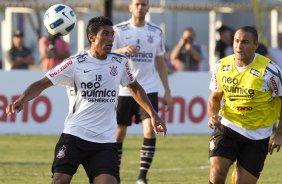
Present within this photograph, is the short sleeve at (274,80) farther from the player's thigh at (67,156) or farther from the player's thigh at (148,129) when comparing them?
the player's thigh at (148,129)

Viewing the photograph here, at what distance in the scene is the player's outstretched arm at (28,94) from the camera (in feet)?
30.8

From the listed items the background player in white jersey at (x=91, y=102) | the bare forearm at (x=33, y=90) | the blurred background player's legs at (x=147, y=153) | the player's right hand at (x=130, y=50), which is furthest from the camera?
the blurred background player's legs at (x=147, y=153)

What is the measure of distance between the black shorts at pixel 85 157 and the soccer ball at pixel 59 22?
1.74m

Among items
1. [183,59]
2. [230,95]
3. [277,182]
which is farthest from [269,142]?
[183,59]

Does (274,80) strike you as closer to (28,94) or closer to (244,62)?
(244,62)

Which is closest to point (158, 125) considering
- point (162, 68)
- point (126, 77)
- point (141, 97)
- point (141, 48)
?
point (141, 97)

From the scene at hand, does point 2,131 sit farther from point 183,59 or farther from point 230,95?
point 230,95

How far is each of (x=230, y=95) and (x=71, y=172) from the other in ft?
6.63

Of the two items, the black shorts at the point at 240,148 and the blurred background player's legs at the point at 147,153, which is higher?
the black shorts at the point at 240,148

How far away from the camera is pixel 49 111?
20.9m

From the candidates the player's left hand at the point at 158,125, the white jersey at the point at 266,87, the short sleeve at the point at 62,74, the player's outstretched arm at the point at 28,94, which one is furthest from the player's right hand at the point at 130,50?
the player's outstretched arm at the point at 28,94

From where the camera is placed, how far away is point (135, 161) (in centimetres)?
1659

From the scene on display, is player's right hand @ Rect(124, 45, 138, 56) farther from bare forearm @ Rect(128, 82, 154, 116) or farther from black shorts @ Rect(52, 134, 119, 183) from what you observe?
black shorts @ Rect(52, 134, 119, 183)

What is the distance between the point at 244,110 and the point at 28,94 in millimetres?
2414
